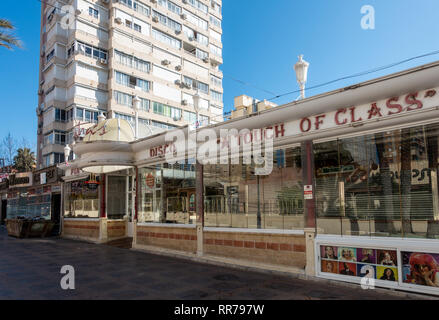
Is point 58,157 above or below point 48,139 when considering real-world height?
below

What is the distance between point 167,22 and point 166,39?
224cm

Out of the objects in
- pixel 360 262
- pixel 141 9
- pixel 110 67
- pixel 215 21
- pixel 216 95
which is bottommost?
pixel 360 262

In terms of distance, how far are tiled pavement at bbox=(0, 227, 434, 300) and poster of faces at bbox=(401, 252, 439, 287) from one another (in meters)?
0.44

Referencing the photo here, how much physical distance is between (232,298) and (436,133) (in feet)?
16.1

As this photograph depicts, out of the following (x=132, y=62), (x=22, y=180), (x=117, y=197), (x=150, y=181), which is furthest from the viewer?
(x=132, y=62)

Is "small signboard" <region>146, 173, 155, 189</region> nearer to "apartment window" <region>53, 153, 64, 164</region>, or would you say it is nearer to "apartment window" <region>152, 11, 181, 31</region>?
"apartment window" <region>53, 153, 64, 164</region>

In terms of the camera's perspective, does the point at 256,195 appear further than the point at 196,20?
No

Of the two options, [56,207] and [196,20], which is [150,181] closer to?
[56,207]

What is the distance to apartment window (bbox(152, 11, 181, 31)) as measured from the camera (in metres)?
40.5

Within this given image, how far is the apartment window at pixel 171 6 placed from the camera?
1624 inches

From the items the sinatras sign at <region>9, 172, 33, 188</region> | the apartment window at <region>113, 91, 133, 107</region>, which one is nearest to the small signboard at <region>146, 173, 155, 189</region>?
the sinatras sign at <region>9, 172, 33, 188</region>

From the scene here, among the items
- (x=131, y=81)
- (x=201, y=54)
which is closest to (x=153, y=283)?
(x=131, y=81)

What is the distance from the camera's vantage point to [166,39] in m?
41.2
